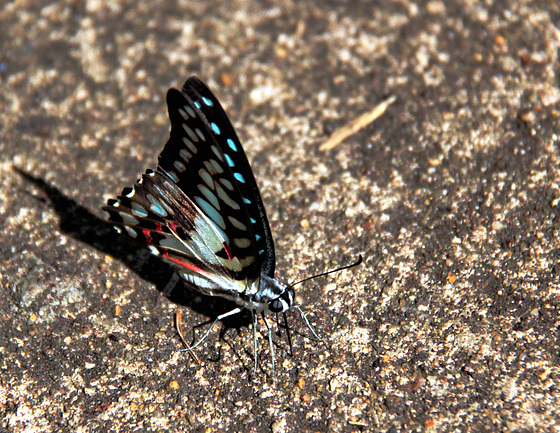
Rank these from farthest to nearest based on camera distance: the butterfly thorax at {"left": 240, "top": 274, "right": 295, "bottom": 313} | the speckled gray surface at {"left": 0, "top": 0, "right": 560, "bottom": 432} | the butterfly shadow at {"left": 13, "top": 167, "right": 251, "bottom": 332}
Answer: the butterfly shadow at {"left": 13, "top": 167, "right": 251, "bottom": 332} → the butterfly thorax at {"left": 240, "top": 274, "right": 295, "bottom": 313} → the speckled gray surface at {"left": 0, "top": 0, "right": 560, "bottom": 432}

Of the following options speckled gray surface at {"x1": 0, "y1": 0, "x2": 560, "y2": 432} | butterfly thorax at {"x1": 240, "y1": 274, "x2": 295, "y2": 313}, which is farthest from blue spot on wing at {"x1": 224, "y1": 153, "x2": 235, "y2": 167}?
speckled gray surface at {"x1": 0, "y1": 0, "x2": 560, "y2": 432}

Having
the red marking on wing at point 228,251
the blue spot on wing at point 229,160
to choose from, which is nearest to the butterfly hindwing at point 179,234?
the red marking on wing at point 228,251

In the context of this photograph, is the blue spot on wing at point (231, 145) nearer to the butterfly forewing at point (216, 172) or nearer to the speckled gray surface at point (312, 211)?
the butterfly forewing at point (216, 172)

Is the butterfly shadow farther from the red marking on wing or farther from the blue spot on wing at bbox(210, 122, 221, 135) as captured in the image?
the blue spot on wing at bbox(210, 122, 221, 135)

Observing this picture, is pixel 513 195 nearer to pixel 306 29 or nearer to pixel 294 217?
pixel 294 217

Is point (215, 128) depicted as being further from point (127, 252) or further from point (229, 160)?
point (127, 252)
